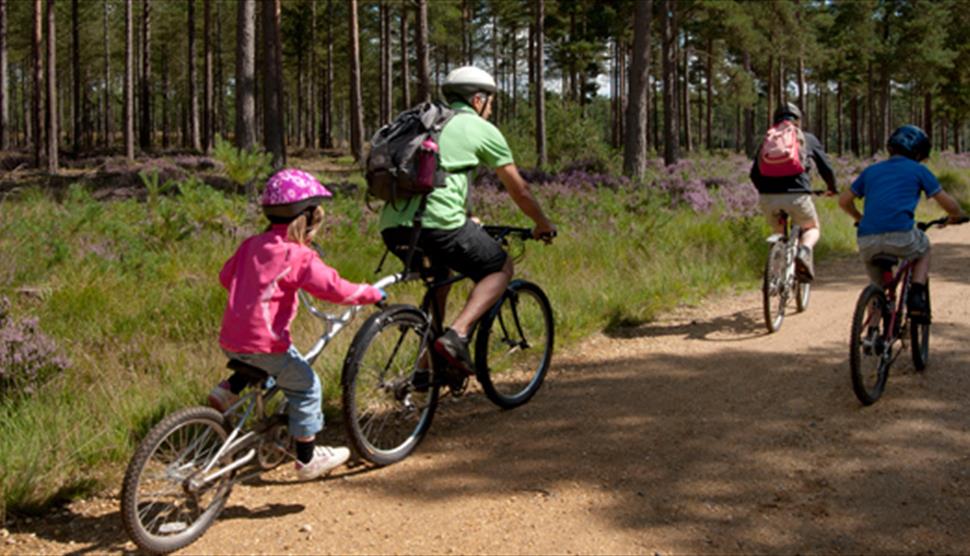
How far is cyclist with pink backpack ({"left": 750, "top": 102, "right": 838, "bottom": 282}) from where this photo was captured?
8094mm

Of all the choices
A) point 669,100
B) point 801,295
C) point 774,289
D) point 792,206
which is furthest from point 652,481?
point 669,100

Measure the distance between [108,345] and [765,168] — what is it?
630cm

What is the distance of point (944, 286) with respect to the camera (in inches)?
392

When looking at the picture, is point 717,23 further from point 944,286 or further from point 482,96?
point 482,96

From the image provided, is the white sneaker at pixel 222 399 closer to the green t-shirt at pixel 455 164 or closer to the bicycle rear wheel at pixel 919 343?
the green t-shirt at pixel 455 164

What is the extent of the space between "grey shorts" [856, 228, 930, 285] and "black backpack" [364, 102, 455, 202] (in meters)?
3.34

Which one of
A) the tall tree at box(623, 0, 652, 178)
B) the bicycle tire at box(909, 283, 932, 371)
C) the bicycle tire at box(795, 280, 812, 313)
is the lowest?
the bicycle tire at box(909, 283, 932, 371)

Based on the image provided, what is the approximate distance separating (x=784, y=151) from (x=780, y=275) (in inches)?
47.8

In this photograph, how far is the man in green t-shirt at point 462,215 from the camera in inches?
188

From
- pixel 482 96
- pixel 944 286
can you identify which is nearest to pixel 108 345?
pixel 482 96

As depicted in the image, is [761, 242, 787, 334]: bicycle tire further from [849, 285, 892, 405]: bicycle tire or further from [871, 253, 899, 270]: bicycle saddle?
[849, 285, 892, 405]: bicycle tire

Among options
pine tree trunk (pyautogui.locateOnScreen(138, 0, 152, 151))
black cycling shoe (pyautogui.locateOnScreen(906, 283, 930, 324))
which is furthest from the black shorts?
pine tree trunk (pyautogui.locateOnScreen(138, 0, 152, 151))

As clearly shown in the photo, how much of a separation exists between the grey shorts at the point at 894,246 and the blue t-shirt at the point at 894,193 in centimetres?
4

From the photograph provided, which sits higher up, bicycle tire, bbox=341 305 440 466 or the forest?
the forest
